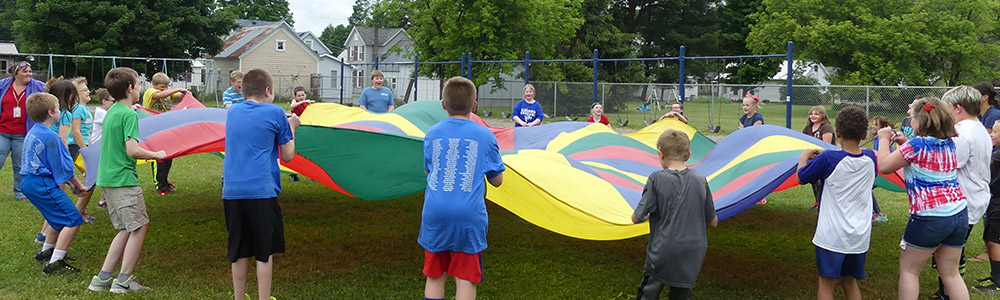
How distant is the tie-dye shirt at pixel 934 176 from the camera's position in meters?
3.11

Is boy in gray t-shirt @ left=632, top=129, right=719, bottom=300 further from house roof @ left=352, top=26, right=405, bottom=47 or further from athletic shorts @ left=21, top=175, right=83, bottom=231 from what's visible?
house roof @ left=352, top=26, right=405, bottom=47

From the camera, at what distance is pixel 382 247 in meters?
4.99

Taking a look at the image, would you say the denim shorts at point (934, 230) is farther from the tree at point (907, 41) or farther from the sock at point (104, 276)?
the tree at point (907, 41)

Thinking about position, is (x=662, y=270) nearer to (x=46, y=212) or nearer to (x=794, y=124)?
(x=46, y=212)

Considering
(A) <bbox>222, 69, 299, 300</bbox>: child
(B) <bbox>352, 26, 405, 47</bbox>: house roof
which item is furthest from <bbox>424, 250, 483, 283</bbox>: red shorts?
(B) <bbox>352, 26, 405, 47</bbox>: house roof

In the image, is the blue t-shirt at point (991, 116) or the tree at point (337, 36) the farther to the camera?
the tree at point (337, 36)

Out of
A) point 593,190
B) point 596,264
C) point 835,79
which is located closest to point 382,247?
point 596,264

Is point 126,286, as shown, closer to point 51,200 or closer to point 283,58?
point 51,200

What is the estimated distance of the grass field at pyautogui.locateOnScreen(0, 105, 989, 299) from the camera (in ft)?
13.0

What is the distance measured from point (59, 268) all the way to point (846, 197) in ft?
14.2

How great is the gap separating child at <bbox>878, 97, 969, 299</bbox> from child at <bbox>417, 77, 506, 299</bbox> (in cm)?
185

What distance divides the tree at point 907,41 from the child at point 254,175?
77.8ft

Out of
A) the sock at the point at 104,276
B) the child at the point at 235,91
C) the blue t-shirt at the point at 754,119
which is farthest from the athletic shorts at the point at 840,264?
the child at the point at 235,91

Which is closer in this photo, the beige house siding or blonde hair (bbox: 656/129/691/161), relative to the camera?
blonde hair (bbox: 656/129/691/161)
